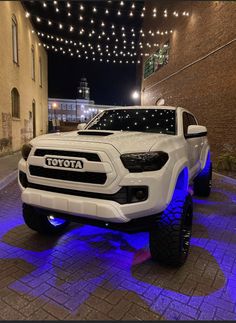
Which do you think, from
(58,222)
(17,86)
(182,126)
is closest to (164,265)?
A: (58,222)

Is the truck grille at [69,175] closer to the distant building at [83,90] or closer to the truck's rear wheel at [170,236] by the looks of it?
the truck's rear wheel at [170,236]

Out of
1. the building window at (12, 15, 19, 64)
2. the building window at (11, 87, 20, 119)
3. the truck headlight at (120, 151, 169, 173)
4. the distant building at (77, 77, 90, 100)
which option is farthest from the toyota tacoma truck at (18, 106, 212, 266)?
the distant building at (77, 77, 90, 100)

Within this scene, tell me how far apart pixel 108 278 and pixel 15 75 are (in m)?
13.0

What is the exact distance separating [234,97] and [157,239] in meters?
Result: 7.90

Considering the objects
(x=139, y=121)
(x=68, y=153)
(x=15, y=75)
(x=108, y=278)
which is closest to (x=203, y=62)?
(x=139, y=121)

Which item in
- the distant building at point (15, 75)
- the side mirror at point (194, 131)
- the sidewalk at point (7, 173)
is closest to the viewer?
the side mirror at point (194, 131)

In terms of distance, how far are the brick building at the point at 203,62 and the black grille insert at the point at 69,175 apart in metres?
7.92

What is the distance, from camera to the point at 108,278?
279 cm

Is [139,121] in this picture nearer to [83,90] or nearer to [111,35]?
[111,35]

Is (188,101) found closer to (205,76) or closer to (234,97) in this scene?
(205,76)

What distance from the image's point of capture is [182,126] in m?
3.81

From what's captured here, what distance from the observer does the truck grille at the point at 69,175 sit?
2584 millimetres

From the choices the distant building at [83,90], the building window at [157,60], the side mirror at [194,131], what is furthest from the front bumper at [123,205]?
the distant building at [83,90]

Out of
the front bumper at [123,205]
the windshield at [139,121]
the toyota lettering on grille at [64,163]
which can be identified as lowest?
the front bumper at [123,205]
